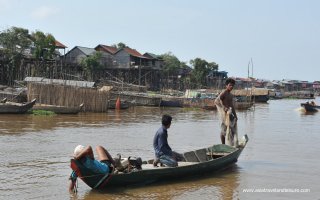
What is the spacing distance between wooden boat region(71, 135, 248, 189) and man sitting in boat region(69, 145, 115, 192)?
0.25ft

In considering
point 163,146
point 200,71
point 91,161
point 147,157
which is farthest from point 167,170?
point 200,71

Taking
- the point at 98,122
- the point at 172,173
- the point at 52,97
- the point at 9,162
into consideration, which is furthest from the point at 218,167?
the point at 52,97

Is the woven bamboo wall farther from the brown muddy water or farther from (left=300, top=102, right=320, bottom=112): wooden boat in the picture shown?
(left=300, top=102, right=320, bottom=112): wooden boat

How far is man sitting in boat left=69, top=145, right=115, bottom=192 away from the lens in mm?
7480

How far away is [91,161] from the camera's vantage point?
7.65m

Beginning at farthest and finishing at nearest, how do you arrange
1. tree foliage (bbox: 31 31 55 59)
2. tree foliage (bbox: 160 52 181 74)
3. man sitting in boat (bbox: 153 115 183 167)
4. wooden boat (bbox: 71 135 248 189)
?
tree foliage (bbox: 160 52 181 74), tree foliage (bbox: 31 31 55 59), man sitting in boat (bbox: 153 115 183 167), wooden boat (bbox: 71 135 248 189)

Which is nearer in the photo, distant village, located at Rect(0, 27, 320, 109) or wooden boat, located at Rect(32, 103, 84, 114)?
wooden boat, located at Rect(32, 103, 84, 114)

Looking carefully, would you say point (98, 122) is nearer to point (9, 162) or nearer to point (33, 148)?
point (33, 148)

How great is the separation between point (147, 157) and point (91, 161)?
474 cm

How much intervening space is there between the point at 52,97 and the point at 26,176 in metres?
16.8

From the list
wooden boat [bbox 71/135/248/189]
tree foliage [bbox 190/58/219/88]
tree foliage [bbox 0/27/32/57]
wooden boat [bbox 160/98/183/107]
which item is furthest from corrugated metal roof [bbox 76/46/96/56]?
wooden boat [bbox 71/135/248/189]

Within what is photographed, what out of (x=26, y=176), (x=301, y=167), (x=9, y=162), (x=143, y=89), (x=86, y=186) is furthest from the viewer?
(x=143, y=89)

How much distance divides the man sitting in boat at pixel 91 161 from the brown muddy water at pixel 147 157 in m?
0.42

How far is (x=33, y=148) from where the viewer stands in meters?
13.2
